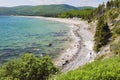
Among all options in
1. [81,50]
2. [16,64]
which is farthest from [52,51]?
[16,64]

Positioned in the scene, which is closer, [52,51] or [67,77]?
[67,77]

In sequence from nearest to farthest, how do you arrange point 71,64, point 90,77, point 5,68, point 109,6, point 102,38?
point 90,77 → point 5,68 → point 71,64 → point 102,38 → point 109,6

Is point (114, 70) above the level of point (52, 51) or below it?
above

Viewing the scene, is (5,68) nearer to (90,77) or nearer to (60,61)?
(90,77)

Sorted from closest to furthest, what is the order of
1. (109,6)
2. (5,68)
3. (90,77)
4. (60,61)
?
(90,77) < (5,68) < (60,61) < (109,6)

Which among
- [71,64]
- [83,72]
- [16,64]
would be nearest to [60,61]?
[71,64]

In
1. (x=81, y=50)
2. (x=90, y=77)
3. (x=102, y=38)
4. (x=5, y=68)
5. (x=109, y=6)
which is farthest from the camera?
(x=109, y=6)

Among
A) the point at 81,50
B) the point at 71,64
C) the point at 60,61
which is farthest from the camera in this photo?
the point at 81,50

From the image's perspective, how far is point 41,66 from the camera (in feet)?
111

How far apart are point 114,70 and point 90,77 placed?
210cm

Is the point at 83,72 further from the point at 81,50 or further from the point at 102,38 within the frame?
the point at 81,50

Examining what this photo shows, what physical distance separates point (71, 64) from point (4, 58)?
2002 cm

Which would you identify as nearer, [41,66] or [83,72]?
[83,72]

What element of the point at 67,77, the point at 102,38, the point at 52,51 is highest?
the point at 67,77
